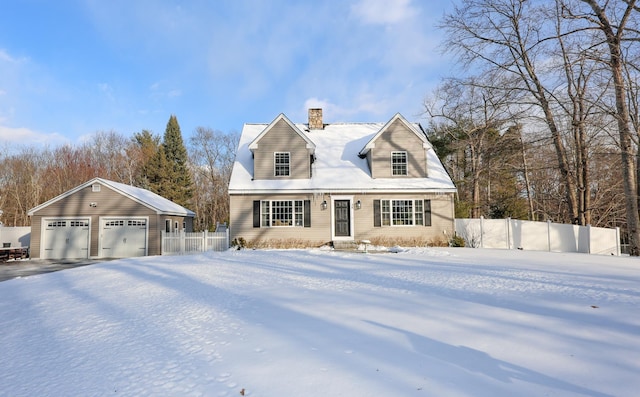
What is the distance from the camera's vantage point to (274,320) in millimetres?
5121

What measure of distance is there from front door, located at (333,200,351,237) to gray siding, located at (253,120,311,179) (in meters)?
2.23

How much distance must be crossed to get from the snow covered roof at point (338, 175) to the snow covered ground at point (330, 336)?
8.34 m

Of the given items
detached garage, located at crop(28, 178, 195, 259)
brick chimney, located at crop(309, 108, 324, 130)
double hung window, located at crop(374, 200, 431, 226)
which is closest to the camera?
double hung window, located at crop(374, 200, 431, 226)

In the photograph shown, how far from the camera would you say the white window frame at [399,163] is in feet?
57.2

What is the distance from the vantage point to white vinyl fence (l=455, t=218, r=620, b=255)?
50.8ft

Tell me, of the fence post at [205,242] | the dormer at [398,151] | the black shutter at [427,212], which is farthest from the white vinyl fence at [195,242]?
the black shutter at [427,212]

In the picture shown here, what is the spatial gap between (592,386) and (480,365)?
918 mm

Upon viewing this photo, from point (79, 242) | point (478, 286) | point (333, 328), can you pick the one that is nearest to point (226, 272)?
point (333, 328)

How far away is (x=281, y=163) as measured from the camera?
1736 cm

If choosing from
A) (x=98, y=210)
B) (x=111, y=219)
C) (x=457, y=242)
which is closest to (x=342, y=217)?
(x=457, y=242)

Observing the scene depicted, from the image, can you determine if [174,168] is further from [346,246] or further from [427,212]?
[427,212]

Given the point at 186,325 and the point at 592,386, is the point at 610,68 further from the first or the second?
the point at 186,325

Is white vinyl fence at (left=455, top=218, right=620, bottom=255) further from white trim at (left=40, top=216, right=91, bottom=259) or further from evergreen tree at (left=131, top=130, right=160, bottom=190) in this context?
evergreen tree at (left=131, top=130, right=160, bottom=190)

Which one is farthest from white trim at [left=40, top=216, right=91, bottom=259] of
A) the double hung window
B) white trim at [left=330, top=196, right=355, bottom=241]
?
the double hung window
